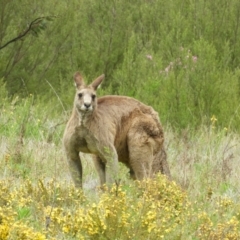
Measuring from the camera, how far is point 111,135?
629 cm

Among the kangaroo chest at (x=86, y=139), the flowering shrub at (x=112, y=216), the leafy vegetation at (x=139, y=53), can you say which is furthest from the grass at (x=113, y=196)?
the leafy vegetation at (x=139, y=53)

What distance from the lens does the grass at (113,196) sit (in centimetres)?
423

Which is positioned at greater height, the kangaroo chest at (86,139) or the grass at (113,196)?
the kangaroo chest at (86,139)

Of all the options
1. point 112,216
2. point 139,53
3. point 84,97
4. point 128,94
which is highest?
point 84,97

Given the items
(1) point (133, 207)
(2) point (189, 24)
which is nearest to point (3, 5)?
(2) point (189, 24)

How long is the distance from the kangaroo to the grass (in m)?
0.20

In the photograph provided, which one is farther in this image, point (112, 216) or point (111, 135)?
point (111, 135)

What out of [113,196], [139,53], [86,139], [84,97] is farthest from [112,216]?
[139,53]

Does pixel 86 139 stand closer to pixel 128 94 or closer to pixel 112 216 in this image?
pixel 112 216

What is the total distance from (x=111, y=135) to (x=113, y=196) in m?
1.83

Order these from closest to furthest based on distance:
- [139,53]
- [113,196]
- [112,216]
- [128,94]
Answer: [112,216] → [113,196] → [128,94] → [139,53]

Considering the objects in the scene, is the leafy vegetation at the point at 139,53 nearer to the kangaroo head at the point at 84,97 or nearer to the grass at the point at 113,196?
the grass at the point at 113,196

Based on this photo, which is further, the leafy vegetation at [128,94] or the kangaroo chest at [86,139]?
the kangaroo chest at [86,139]

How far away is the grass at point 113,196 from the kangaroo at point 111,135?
20cm
